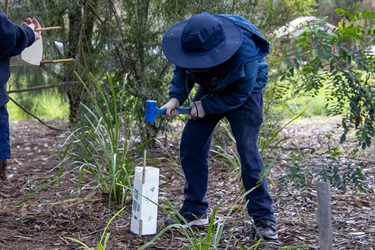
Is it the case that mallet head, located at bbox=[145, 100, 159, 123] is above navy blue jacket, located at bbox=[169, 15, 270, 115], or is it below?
below

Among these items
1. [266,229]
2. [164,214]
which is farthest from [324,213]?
[164,214]

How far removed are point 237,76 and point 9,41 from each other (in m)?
1.23

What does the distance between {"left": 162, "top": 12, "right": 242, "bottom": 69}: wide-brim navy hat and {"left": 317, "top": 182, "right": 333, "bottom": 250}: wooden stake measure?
861mm

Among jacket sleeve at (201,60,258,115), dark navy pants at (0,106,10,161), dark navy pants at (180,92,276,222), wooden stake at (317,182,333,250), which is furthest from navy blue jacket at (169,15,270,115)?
dark navy pants at (0,106,10,161)

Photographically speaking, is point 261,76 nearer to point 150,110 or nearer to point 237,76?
point 237,76

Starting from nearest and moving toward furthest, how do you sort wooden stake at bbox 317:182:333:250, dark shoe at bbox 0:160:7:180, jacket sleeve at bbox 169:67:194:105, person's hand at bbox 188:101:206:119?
wooden stake at bbox 317:182:333:250, person's hand at bbox 188:101:206:119, jacket sleeve at bbox 169:67:194:105, dark shoe at bbox 0:160:7:180

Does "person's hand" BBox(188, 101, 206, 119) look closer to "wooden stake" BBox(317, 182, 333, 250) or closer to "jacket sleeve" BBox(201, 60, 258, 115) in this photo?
"jacket sleeve" BBox(201, 60, 258, 115)

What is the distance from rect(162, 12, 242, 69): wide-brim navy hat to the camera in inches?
111

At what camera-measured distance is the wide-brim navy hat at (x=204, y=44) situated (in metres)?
2.81

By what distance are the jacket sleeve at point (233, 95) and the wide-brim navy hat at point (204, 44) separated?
6.4 inches

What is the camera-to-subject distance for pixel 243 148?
120 inches

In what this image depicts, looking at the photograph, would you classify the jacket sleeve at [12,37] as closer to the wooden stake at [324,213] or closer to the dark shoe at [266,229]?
the dark shoe at [266,229]

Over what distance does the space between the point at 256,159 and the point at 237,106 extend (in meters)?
0.31

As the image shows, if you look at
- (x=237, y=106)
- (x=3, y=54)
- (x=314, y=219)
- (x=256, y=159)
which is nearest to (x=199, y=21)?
(x=237, y=106)
